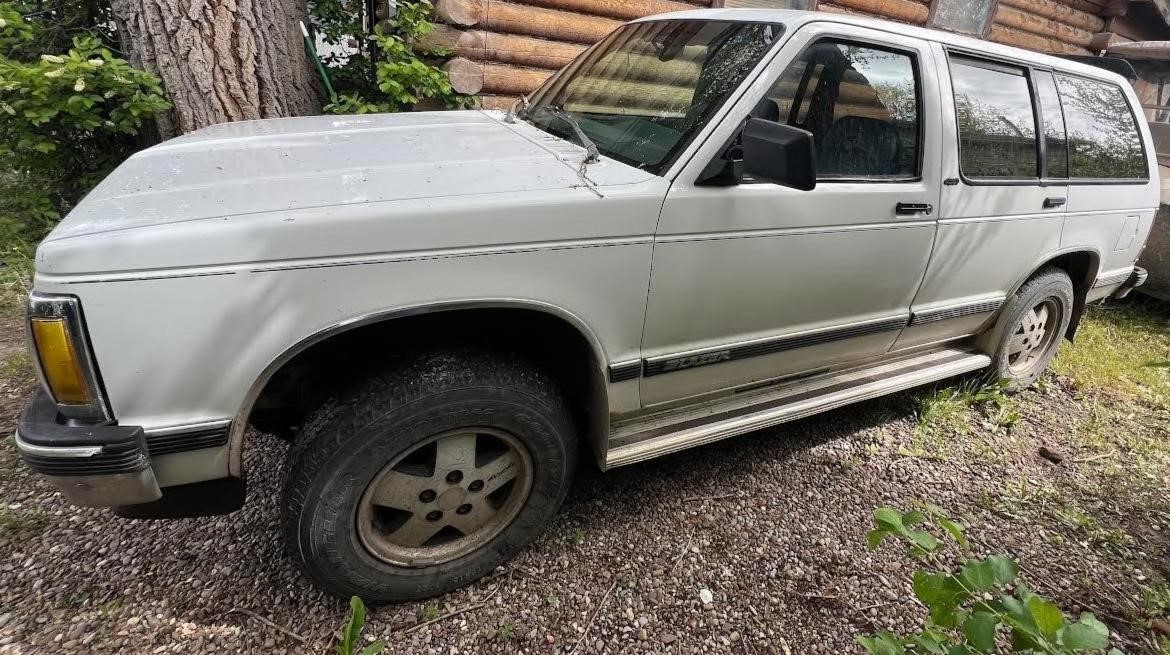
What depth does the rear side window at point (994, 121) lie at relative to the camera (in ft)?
8.77

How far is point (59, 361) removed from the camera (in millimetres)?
1459

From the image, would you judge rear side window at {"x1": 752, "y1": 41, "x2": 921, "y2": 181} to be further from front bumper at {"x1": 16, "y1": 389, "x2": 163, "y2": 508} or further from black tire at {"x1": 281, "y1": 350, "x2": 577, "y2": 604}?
front bumper at {"x1": 16, "y1": 389, "x2": 163, "y2": 508}

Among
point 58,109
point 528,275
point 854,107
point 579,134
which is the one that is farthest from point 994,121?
point 58,109

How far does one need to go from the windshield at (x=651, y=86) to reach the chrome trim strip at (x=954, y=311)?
148cm

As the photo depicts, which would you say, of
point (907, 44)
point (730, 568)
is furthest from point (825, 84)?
point (730, 568)

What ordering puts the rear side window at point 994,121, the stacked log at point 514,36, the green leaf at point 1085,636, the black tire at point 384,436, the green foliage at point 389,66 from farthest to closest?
the stacked log at point 514,36, the green foliage at point 389,66, the rear side window at point 994,121, the black tire at point 384,436, the green leaf at point 1085,636

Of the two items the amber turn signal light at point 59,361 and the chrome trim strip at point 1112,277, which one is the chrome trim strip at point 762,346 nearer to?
the amber turn signal light at point 59,361

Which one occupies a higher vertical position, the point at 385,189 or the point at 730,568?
the point at 385,189

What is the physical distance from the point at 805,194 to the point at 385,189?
145cm

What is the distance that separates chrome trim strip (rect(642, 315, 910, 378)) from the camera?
7.19 feet

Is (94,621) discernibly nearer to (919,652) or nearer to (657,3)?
(919,652)

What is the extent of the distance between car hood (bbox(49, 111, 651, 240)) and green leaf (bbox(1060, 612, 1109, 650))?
1.61 m

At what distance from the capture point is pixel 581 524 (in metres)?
2.43

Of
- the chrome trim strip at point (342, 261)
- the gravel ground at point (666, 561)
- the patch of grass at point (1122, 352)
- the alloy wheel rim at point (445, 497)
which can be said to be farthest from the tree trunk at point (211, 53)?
the patch of grass at point (1122, 352)
